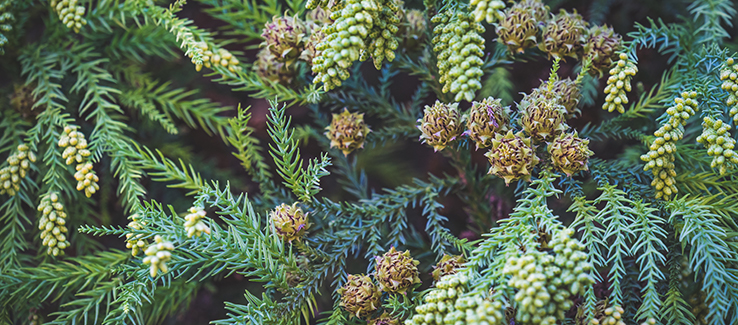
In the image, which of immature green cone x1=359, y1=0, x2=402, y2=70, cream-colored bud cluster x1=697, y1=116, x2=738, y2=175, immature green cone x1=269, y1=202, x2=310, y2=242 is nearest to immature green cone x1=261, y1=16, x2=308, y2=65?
immature green cone x1=359, y1=0, x2=402, y2=70

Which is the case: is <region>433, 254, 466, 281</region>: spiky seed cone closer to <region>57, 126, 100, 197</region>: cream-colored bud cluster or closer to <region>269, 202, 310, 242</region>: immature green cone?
<region>269, 202, 310, 242</region>: immature green cone

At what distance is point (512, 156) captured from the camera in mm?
593

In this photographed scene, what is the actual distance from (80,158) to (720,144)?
0.89 meters

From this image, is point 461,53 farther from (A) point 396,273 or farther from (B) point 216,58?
(B) point 216,58

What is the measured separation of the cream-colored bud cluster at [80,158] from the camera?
0.68m

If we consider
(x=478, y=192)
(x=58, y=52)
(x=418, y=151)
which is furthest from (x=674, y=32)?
(x=58, y=52)

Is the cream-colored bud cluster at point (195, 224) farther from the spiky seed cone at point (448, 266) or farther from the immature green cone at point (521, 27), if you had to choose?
the immature green cone at point (521, 27)

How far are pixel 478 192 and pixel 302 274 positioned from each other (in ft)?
1.18

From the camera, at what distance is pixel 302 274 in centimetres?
67

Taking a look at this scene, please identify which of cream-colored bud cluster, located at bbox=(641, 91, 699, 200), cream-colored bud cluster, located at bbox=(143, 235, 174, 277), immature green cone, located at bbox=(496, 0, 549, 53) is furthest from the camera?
immature green cone, located at bbox=(496, 0, 549, 53)

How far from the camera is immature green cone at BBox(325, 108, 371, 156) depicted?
74cm

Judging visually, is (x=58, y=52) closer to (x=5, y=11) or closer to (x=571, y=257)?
(x=5, y=11)

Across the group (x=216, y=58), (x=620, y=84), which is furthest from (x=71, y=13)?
(x=620, y=84)

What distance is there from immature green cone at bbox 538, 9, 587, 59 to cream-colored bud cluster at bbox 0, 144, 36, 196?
2.78 feet
